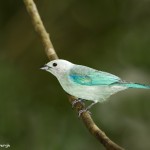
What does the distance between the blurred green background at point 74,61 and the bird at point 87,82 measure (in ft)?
4.54

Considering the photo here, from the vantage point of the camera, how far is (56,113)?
500cm

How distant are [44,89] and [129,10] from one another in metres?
1.35

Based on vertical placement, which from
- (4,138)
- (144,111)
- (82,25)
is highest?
(82,25)

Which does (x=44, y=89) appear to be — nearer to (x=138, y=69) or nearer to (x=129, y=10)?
(x=138, y=69)

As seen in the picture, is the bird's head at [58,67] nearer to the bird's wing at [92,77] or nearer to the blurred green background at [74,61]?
the bird's wing at [92,77]

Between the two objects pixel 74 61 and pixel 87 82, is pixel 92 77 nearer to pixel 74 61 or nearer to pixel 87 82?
pixel 87 82

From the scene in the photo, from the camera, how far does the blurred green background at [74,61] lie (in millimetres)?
4824

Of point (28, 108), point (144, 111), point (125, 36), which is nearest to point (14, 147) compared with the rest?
point (28, 108)

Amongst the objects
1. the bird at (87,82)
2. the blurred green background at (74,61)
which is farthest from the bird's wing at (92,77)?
the blurred green background at (74,61)

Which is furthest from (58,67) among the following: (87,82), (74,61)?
(74,61)

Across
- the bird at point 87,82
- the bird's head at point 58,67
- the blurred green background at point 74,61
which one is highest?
the bird's head at point 58,67

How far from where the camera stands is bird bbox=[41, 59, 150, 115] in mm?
3314

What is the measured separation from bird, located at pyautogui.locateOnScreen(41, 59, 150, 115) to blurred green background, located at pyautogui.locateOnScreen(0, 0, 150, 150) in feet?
4.54

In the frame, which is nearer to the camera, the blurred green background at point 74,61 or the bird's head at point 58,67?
the bird's head at point 58,67
